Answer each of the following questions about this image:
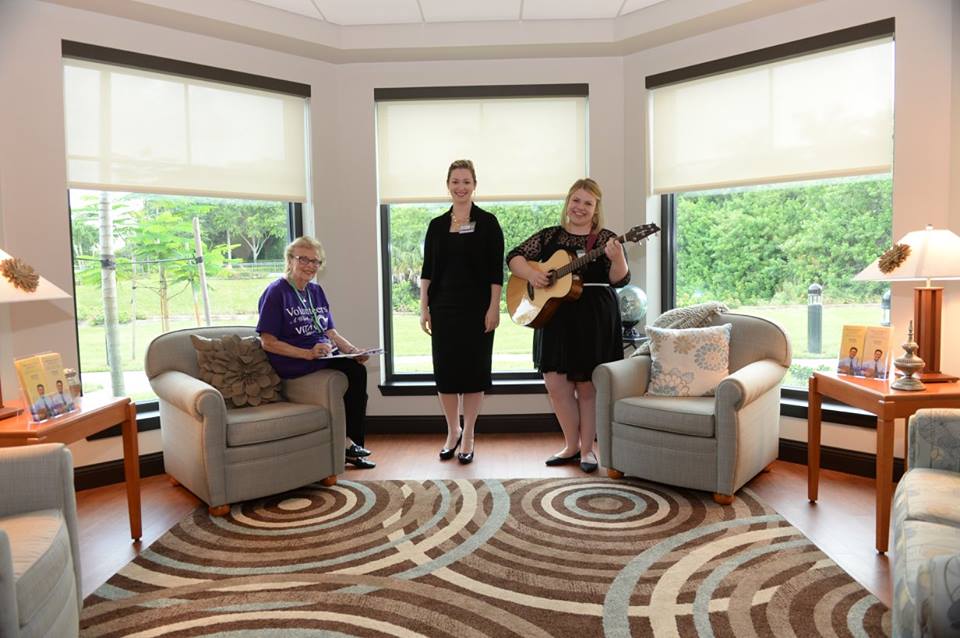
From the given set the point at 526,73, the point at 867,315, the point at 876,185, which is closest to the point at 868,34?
the point at 876,185

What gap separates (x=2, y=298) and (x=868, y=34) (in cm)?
414

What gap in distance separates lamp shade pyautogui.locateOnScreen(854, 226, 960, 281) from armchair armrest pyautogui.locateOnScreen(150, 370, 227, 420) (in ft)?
9.58

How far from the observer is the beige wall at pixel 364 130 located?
3.37 metres

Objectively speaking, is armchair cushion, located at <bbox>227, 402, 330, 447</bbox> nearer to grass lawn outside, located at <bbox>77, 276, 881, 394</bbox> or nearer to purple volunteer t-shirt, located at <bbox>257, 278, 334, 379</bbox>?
purple volunteer t-shirt, located at <bbox>257, 278, 334, 379</bbox>

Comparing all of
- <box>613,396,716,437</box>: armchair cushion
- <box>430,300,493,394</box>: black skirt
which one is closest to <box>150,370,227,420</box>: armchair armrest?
<box>430,300,493,394</box>: black skirt

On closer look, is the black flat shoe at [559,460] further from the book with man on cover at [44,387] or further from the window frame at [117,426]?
the book with man on cover at [44,387]

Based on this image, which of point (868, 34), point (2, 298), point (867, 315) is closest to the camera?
point (2, 298)

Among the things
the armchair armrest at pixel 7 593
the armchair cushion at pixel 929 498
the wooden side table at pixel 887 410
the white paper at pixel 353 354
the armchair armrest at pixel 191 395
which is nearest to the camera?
the armchair armrest at pixel 7 593

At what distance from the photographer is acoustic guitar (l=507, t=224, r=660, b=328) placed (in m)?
3.53

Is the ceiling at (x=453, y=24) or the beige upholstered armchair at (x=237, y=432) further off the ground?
the ceiling at (x=453, y=24)

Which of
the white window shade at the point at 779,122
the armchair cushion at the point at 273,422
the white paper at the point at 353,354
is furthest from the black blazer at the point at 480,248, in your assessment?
the white window shade at the point at 779,122

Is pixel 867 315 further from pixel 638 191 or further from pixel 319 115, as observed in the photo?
pixel 319 115

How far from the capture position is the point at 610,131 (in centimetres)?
454

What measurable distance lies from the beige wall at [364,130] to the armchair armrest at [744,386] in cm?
79
